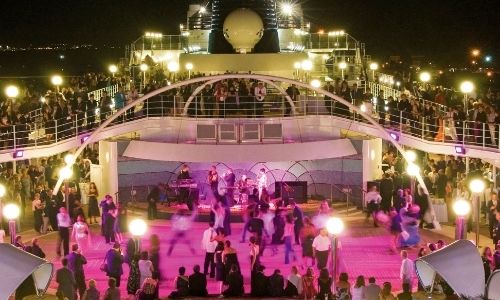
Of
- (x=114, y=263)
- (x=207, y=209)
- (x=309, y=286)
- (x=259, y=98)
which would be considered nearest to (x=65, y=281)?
(x=114, y=263)

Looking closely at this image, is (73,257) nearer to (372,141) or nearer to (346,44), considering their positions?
(372,141)

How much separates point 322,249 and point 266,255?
9.99 feet

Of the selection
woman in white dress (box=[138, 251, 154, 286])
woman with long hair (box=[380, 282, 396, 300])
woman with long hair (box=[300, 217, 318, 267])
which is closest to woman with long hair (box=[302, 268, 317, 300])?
woman with long hair (box=[380, 282, 396, 300])

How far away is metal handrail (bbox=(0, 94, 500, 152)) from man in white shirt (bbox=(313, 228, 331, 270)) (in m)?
5.78

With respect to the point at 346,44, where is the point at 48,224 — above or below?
below

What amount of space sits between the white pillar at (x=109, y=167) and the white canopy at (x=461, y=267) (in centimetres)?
1539

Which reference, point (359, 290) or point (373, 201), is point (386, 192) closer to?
point (373, 201)

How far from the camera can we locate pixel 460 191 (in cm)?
2284

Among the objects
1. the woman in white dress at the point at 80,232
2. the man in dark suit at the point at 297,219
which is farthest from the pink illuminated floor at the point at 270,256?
the woman in white dress at the point at 80,232

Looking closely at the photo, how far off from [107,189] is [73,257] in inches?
416

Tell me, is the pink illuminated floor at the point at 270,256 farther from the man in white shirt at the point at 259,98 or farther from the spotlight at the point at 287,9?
the spotlight at the point at 287,9

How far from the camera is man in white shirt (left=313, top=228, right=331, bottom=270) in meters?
17.5

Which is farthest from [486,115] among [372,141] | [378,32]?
[378,32]

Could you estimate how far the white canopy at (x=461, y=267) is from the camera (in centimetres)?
1158
